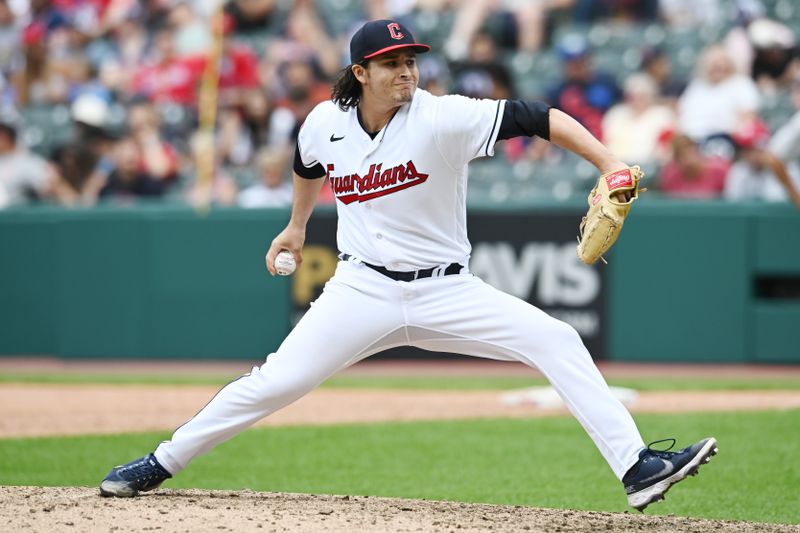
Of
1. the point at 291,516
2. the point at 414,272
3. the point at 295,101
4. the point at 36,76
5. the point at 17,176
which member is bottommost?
the point at 291,516

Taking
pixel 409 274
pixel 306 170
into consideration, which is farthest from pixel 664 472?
pixel 306 170

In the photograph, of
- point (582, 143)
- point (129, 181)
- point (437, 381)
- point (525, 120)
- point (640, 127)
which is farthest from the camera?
point (129, 181)

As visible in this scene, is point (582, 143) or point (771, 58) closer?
point (582, 143)

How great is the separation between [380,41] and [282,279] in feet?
22.1

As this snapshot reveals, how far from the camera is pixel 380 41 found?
183 inches

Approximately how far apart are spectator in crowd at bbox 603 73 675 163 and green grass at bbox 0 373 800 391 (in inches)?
91.1

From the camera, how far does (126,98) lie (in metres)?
14.0

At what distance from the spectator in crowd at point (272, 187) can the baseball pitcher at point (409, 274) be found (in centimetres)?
658

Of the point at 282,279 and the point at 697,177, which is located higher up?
the point at 697,177

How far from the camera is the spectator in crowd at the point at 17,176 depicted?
12430 millimetres

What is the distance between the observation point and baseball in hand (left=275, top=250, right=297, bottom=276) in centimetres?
518

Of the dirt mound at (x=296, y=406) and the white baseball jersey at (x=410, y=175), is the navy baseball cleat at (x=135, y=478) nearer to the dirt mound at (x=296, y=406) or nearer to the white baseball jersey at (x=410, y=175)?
the white baseball jersey at (x=410, y=175)

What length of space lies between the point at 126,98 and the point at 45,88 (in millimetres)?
1400

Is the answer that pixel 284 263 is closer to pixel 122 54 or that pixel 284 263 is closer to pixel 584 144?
pixel 584 144
